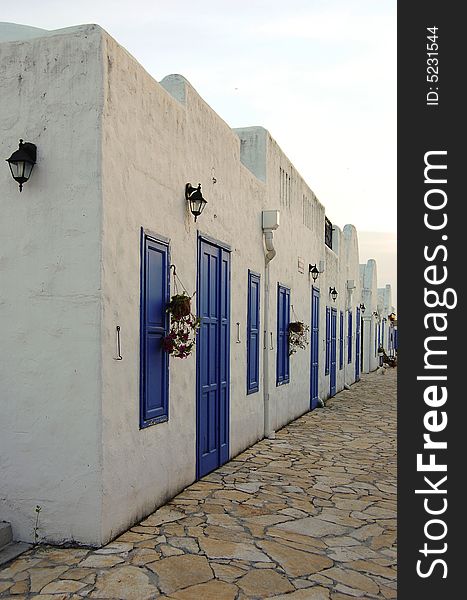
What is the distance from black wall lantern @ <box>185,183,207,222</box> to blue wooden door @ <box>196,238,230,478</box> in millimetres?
555

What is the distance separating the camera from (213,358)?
7.92m

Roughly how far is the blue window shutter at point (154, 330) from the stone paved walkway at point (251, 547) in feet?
3.01

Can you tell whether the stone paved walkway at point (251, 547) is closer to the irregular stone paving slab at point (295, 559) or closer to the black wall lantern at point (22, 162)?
the irregular stone paving slab at point (295, 559)

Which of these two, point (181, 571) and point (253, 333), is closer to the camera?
point (181, 571)

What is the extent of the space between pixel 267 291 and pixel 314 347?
4.67m

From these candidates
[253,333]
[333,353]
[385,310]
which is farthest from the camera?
[385,310]

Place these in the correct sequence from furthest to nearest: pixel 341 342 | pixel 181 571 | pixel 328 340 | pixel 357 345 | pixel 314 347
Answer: pixel 357 345 → pixel 341 342 → pixel 328 340 → pixel 314 347 → pixel 181 571

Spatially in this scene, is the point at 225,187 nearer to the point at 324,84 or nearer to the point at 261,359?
the point at 324,84

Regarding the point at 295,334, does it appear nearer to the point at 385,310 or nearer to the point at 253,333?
the point at 253,333

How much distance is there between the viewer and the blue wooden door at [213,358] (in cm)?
745

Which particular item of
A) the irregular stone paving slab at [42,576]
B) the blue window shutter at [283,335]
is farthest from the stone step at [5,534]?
the blue window shutter at [283,335]

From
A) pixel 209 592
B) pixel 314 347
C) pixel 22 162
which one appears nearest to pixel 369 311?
pixel 314 347

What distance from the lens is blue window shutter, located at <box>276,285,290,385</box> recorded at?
11.4 m

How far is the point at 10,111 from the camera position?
539cm
